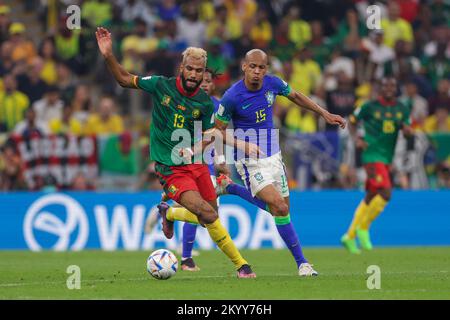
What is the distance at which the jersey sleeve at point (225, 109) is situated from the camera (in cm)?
1323

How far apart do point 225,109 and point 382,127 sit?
650cm

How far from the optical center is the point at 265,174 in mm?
13148

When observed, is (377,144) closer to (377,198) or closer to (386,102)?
(386,102)

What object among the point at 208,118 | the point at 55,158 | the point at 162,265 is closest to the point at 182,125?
the point at 208,118

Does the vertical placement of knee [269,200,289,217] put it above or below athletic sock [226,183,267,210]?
below

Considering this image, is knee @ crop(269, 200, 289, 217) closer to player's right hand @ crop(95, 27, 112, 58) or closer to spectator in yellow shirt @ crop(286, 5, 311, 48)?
player's right hand @ crop(95, 27, 112, 58)

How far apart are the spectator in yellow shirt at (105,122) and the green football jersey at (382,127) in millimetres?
5536

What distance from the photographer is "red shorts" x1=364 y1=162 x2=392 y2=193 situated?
18.9 metres

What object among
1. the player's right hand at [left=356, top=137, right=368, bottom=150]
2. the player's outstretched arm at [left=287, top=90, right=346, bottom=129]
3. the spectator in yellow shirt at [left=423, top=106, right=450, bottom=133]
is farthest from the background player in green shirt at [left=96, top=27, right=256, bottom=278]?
the spectator in yellow shirt at [left=423, top=106, right=450, bottom=133]

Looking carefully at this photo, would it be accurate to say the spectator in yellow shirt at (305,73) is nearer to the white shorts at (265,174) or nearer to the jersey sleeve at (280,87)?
the jersey sleeve at (280,87)

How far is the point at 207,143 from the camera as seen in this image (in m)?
12.8

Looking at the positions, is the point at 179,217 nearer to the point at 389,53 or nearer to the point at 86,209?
the point at 86,209

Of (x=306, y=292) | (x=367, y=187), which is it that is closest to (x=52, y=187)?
(x=367, y=187)

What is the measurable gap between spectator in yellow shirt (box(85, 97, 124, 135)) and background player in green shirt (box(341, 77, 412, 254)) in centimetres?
555
